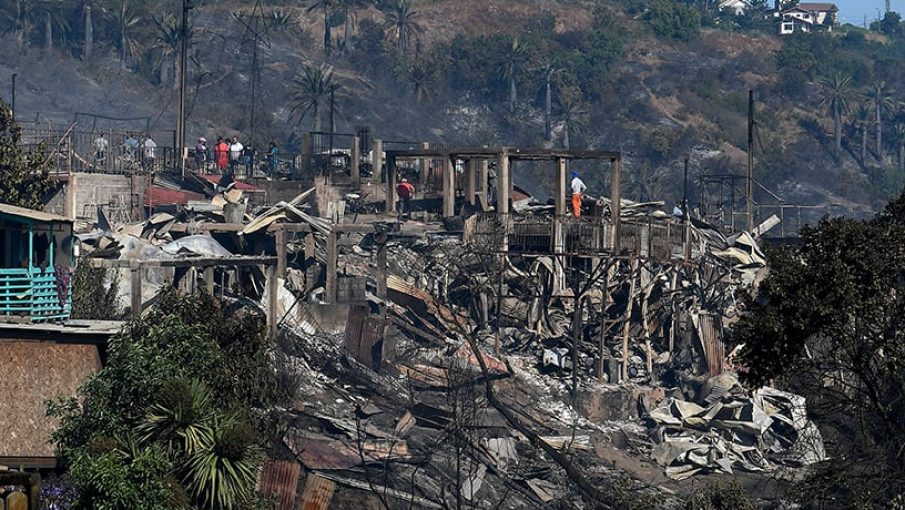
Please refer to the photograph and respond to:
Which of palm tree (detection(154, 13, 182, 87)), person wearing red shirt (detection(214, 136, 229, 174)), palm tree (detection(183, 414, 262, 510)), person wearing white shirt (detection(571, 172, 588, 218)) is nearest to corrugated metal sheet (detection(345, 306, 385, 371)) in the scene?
person wearing white shirt (detection(571, 172, 588, 218))

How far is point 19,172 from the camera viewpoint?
1219 inches

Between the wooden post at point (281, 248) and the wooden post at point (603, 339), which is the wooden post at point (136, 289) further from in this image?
the wooden post at point (603, 339)

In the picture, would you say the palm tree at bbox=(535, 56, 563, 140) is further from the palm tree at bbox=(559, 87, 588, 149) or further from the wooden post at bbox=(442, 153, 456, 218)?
the wooden post at bbox=(442, 153, 456, 218)

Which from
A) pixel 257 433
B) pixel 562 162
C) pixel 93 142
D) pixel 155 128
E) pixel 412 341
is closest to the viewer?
pixel 257 433

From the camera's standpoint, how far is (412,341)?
33.5 meters

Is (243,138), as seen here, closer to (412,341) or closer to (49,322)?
(412,341)

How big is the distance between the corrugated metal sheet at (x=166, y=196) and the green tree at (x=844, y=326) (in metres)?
24.7

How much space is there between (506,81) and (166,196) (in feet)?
206

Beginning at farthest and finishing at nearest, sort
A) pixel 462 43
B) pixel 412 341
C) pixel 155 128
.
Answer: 1. pixel 462 43
2. pixel 155 128
3. pixel 412 341

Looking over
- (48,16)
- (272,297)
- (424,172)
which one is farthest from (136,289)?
(48,16)

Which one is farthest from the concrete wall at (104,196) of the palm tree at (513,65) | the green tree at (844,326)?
the palm tree at (513,65)

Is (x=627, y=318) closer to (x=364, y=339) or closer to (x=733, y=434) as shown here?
(x=733, y=434)

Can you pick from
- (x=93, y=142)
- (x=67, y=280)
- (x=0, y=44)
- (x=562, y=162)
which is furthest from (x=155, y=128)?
(x=67, y=280)

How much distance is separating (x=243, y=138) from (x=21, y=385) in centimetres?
6592
